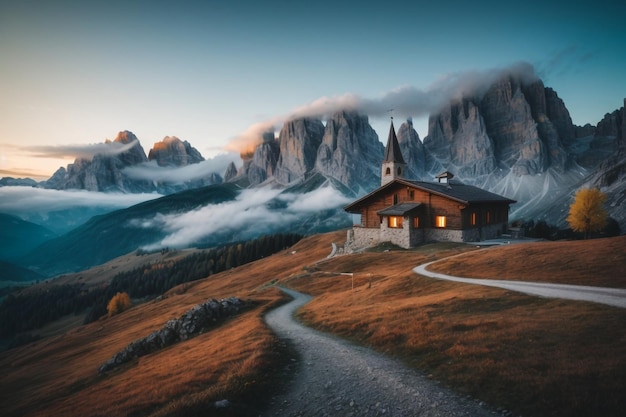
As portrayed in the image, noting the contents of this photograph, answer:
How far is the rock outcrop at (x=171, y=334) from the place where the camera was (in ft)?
111

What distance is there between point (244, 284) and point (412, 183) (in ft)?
151

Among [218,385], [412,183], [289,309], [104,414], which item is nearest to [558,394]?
[218,385]

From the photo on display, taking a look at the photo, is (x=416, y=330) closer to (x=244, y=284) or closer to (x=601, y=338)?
(x=601, y=338)

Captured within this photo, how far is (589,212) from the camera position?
58.4m

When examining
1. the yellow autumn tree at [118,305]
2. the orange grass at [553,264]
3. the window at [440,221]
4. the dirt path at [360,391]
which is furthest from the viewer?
the yellow autumn tree at [118,305]

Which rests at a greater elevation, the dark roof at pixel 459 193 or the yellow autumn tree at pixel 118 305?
the dark roof at pixel 459 193

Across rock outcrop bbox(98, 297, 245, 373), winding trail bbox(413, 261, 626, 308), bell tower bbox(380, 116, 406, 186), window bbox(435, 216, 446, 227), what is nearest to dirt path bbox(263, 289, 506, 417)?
winding trail bbox(413, 261, 626, 308)

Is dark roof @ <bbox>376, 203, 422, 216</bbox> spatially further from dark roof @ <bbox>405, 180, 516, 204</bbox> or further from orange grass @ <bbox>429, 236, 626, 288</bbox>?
orange grass @ <bbox>429, 236, 626, 288</bbox>

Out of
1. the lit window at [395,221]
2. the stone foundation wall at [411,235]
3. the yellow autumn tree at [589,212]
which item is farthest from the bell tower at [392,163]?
the yellow autumn tree at [589,212]

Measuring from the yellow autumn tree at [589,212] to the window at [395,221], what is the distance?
3159 centimetres

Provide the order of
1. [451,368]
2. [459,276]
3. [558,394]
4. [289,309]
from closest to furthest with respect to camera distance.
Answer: [558,394] → [451,368] → [459,276] → [289,309]

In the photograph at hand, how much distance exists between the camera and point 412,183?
62312mm

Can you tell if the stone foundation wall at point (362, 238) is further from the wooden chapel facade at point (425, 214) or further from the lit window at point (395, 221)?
the lit window at point (395, 221)

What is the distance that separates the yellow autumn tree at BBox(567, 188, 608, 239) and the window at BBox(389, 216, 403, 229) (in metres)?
31.6
